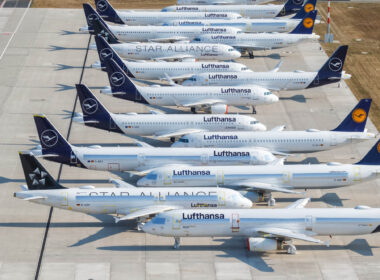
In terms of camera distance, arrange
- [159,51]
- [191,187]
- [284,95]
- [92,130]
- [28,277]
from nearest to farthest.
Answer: [28,277]
[191,187]
[92,130]
[284,95]
[159,51]

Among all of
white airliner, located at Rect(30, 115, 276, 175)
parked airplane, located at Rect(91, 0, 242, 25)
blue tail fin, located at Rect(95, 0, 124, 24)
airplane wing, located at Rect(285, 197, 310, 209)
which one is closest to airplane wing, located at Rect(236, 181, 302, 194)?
airplane wing, located at Rect(285, 197, 310, 209)

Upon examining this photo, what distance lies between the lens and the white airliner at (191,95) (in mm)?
98812

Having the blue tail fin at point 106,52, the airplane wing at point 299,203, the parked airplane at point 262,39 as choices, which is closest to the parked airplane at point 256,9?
the parked airplane at point 262,39

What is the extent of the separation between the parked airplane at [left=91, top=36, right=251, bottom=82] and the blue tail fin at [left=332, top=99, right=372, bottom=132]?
2665 cm

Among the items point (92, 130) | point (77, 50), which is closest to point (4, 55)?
point (77, 50)

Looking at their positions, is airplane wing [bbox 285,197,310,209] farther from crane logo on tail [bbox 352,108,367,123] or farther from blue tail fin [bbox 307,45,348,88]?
blue tail fin [bbox 307,45,348,88]

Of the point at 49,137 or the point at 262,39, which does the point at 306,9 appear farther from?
the point at 49,137

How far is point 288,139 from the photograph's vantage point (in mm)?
86000

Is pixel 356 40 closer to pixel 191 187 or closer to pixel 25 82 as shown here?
pixel 25 82

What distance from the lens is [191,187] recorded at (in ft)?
251

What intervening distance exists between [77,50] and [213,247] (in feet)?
213

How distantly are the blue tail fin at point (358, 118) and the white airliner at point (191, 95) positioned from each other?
51.1 ft

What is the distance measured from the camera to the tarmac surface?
218 feet

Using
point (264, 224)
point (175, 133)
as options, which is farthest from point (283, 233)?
point (175, 133)
